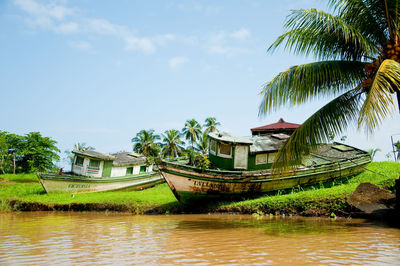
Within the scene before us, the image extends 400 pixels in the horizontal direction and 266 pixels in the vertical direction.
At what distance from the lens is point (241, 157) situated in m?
14.8

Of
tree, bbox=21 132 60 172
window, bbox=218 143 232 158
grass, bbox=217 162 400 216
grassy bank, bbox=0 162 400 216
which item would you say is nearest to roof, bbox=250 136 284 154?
window, bbox=218 143 232 158

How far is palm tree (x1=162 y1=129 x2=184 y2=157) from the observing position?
3794 centimetres

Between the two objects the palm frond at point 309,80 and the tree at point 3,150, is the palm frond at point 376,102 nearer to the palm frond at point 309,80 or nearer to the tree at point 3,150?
the palm frond at point 309,80

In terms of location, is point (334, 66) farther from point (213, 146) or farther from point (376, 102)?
point (213, 146)

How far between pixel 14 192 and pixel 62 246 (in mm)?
17369

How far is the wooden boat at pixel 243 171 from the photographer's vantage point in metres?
13.7

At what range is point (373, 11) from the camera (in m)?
8.12

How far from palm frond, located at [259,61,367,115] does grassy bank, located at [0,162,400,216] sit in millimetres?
4712

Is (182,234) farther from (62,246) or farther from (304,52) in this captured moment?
(304,52)

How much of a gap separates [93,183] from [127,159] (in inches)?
147

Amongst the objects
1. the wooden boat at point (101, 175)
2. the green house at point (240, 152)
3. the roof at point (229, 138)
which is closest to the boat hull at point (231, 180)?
the green house at point (240, 152)

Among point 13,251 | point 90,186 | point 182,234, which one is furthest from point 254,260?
point 90,186

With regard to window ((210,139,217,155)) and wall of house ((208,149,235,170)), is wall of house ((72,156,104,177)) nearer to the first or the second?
window ((210,139,217,155))

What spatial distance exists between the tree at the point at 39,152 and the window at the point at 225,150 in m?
24.6
